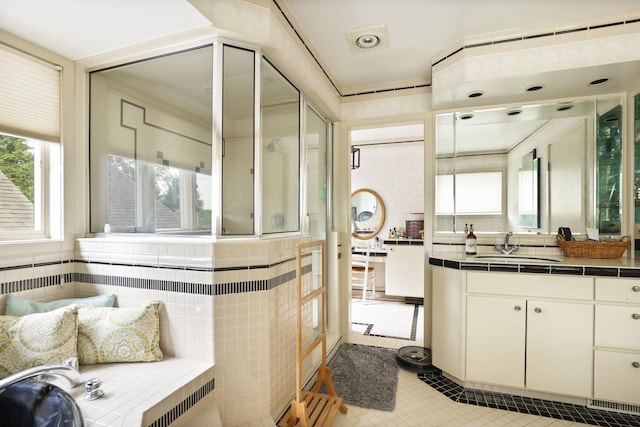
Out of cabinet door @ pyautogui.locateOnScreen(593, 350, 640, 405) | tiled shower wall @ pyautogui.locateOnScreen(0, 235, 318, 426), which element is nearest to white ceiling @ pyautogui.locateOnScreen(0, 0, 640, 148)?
tiled shower wall @ pyautogui.locateOnScreen(0, 235, 318, 426)

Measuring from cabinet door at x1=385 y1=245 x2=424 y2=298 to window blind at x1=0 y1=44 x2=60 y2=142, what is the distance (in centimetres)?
361

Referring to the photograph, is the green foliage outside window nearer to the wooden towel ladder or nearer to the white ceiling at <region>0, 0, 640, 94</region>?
the white ceiling at <region>0, 0, 640, 94</region>

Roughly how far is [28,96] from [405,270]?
3904mm

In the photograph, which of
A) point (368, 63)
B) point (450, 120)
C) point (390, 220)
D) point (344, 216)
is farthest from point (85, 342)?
point (390, 220)

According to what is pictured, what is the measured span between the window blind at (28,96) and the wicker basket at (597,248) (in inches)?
135

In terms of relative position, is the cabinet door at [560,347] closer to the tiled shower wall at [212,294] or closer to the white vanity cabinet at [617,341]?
the white vanity cabinet at [617,341]

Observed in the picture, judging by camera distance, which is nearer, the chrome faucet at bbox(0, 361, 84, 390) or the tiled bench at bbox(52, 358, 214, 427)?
the chrome faucet at bbox(0, 361, 84, 390)

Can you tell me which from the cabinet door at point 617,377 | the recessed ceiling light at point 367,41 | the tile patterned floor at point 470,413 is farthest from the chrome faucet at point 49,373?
the cabinet door at point 617,377

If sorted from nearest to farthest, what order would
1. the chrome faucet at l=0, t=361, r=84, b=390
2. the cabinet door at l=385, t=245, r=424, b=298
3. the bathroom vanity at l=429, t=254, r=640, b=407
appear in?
the chrome faucet at l=0, t=361, r=84, b=390 → the bathroom vanity at l=429, t=254, r=640, b=407 → the cabinet door at l=385, t=245, r=424, b=298

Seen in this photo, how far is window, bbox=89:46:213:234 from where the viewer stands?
5.57 ft

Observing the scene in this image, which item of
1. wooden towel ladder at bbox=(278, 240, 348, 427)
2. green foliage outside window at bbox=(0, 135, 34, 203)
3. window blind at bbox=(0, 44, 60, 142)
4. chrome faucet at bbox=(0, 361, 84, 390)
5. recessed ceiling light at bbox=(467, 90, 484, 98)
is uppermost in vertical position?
recessed ceiling light at bbox=(467, 90, 484, 98)

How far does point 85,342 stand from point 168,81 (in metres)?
1.42

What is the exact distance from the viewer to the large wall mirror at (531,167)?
237 centimetres

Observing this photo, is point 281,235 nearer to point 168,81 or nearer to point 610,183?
point 168,81
